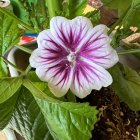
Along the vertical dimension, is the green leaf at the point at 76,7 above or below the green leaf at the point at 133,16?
above

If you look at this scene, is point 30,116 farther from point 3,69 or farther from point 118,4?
point 118,4

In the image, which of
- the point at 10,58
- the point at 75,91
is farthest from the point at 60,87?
the point at 10,58

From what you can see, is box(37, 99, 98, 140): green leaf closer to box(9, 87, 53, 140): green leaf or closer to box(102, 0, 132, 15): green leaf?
box(9, 87, 53, 140): green leaf

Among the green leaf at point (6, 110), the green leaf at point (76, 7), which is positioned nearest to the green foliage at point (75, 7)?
the green leaf at point (76, 7)

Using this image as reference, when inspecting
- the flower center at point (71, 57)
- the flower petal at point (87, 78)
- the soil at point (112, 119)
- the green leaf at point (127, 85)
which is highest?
the flower center at point (71, 57)

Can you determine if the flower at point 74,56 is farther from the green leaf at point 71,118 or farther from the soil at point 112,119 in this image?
the soil at point 112,119

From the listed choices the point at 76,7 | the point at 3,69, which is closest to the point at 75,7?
the point at 76,7

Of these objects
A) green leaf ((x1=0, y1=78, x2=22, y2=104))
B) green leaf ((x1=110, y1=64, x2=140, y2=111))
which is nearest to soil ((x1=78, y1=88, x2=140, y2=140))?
green leaf ((x1=110, y1=64, x2=140, y2=111))

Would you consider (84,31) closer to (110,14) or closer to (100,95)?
(100,95)
